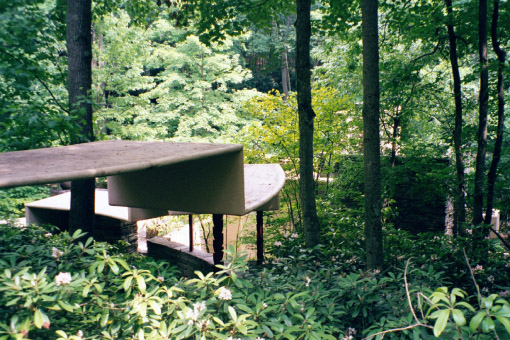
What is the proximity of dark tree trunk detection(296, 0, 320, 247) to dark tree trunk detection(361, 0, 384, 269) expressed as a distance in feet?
3.72

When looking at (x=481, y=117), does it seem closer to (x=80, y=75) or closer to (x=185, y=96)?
(x=80, y=75)

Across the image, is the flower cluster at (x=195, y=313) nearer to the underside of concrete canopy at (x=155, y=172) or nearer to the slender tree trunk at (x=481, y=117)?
the underside of concrete canopy at (x=155, y=172)

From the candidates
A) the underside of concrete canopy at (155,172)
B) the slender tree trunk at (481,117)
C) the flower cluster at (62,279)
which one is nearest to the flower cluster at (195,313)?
the flower cluster at (62,279)

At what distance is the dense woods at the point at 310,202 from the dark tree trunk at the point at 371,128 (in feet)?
0.04

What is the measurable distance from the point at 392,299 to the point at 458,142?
4.43 metres

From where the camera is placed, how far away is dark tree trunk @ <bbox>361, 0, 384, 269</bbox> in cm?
360

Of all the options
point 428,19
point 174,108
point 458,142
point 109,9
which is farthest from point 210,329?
point 174,108

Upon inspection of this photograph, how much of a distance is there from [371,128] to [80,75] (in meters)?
4.00

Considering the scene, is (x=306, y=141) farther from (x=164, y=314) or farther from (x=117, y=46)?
(x=117, y=46)

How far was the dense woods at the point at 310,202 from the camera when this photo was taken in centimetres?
191

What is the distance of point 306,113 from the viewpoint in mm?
4762

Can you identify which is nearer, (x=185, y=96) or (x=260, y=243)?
(x=260, y=243)

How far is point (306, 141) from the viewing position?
484 centimetres

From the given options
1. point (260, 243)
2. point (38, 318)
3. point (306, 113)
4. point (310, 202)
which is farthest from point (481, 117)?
point (38, 318)
